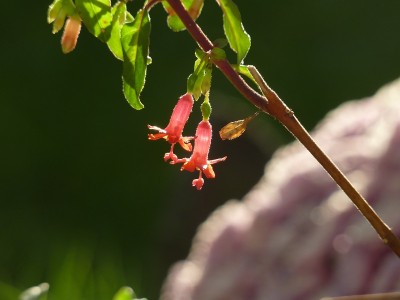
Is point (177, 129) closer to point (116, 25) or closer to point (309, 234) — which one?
point (116, 25)

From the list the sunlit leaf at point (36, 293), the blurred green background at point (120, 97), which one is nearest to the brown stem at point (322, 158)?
the sunlit leaf at point (36, 293)

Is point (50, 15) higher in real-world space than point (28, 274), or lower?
higher

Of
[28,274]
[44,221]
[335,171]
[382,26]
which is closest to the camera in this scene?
[335,171]

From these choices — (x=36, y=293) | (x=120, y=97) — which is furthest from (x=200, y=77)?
(x=120, y=97)

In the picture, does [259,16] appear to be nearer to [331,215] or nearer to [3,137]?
[3,137]

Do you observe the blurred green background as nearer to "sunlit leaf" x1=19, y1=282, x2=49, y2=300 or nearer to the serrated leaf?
"sunlit leaf" x1=19, y1=282, x2=49, y2=300

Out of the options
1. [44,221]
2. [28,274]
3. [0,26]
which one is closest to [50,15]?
[28,274]
